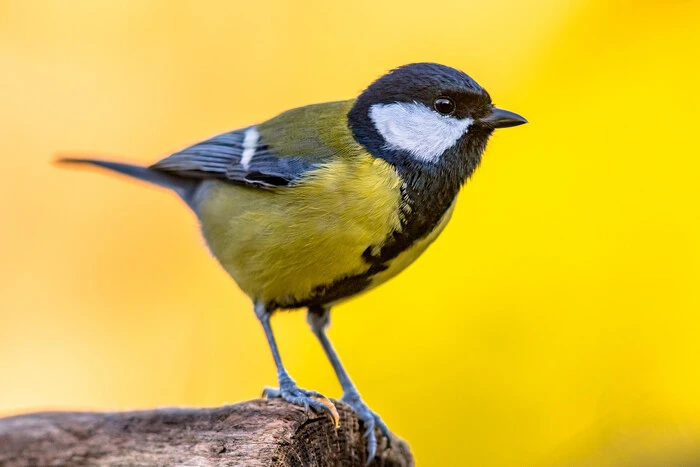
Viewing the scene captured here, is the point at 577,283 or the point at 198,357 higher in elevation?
the point at 577,283

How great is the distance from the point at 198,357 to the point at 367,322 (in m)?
0.65

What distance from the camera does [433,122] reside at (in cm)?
220

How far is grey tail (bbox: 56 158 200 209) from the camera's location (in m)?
2.72

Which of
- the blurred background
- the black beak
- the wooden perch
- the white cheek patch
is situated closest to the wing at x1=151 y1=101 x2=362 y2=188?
the white cheek patch

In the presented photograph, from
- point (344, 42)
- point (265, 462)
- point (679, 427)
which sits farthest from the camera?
point (344, 42)

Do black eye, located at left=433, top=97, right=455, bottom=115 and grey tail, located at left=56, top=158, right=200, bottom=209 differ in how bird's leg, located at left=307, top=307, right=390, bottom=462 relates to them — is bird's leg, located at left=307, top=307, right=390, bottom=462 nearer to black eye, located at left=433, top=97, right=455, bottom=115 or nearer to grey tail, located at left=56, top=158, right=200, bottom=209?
grey tail, located at left=56, top=158, right=200, bottom=209

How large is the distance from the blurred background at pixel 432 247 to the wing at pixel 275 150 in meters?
0.23

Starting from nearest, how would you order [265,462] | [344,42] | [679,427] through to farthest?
[265,462]
[679,427]
[344,42]

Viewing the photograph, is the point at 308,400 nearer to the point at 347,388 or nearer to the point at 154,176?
the point at 347,388

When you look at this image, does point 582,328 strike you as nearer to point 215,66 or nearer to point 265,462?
point 265,462

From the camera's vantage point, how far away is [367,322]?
3057 mm

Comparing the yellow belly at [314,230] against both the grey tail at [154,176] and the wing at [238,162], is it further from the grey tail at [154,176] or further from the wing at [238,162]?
the grey tail at [154,176]

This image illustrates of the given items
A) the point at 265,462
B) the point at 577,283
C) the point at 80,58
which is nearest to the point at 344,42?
the point at 80,58

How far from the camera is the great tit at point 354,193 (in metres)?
2.11
